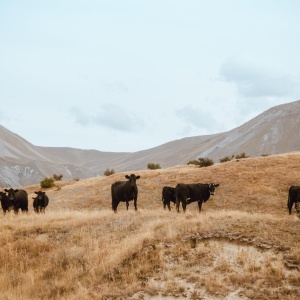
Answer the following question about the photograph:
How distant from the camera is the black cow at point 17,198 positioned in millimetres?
24703

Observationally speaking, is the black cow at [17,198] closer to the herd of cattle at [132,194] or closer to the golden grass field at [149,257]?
the herd of cattle at [132,194]

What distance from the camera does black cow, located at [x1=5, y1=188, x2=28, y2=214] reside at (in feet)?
81.0

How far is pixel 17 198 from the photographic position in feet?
83.3

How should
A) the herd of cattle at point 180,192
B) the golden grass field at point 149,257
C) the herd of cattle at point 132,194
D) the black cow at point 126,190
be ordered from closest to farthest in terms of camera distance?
the golden grass field at point 149,257 < the black cow at point 126,190 < the herd of cattle at point 180,192 < the herd of cattle at point 132,194

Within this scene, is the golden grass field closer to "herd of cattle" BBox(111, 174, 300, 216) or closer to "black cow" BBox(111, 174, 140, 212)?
"black cow" BBox(111, 174, 140, 212)

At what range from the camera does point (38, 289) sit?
1245 centimetres

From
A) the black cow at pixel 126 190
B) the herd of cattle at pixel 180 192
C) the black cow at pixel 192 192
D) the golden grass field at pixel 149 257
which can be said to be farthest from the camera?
the black cow at pixel 192 192

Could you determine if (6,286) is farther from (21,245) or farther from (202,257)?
(202,257)

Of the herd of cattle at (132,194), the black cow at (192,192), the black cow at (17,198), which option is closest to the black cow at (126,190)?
the herd of cattle at (132,194)

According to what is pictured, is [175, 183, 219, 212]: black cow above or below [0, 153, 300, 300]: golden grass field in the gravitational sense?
above

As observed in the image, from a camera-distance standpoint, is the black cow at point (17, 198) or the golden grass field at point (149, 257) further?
the black cow at point (17, 198)

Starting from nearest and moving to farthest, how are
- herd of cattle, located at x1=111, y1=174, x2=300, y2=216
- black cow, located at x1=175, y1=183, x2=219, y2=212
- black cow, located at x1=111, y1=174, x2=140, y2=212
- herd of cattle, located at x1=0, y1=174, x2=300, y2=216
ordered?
black cow, located at x1=111, y1=174, x2=140, y2=212 < herd of cattle, located at x1=111, y1=174, x2=300, y2=216 < herd of cattle, located at x1=0, y1=174, x2=300, y2=216 < black cow, located at x1=175, y1=183, x2=219, y2=212

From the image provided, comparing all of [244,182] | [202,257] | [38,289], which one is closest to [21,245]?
[38,289]

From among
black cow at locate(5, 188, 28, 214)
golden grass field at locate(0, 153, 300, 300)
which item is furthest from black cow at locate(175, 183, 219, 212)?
black cow at locate(5, 188, 28, 214)
